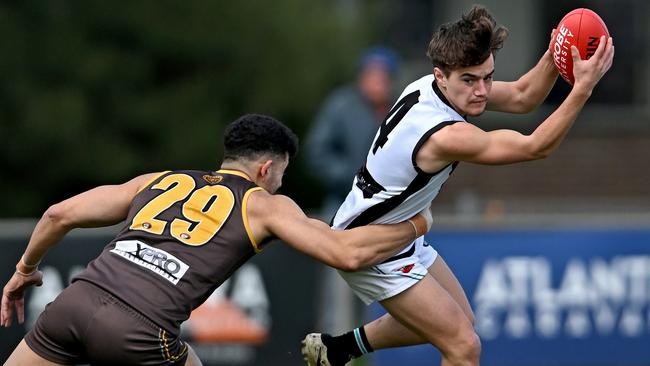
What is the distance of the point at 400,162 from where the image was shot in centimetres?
623

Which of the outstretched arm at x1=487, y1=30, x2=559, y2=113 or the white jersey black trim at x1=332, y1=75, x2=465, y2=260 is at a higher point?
the outstretched arm at x1=487, y1=30, x2=559, y2=113

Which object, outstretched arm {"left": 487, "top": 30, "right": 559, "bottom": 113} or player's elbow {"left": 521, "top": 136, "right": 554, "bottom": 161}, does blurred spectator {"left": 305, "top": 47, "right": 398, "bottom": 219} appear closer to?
outstretched arm {"left": 487, "top": 30, "right": 559, "bottom": 113}

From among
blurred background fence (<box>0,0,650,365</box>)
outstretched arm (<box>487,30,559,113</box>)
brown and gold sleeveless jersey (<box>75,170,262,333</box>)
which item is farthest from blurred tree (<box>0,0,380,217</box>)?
brown and gold sleeveless jersey (<box>75,170,262,333</box>)

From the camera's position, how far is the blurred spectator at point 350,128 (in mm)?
10641

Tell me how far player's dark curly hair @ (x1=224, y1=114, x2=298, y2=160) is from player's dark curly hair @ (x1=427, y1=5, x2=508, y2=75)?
78 cm

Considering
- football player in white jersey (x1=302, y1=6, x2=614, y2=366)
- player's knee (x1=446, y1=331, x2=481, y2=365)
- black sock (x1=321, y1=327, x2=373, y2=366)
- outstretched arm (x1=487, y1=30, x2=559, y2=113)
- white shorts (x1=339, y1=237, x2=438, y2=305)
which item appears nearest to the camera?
football player in white jersey (x1=302, y1=6, x2=614, y2=366)

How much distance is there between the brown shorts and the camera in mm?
5766

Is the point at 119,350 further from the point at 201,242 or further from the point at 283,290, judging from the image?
the point at 283,290

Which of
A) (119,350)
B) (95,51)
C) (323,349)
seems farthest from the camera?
(95,51)

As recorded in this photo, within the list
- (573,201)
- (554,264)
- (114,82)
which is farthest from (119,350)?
(573,201)

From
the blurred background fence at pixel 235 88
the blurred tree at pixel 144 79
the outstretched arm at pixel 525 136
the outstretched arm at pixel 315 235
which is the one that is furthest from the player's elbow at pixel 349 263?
the blurred tree at pixel 144 79

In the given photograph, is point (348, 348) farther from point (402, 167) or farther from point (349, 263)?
point (402, 167)

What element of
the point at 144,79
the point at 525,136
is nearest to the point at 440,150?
the point at 525,136

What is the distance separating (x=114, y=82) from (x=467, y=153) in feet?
32.7
